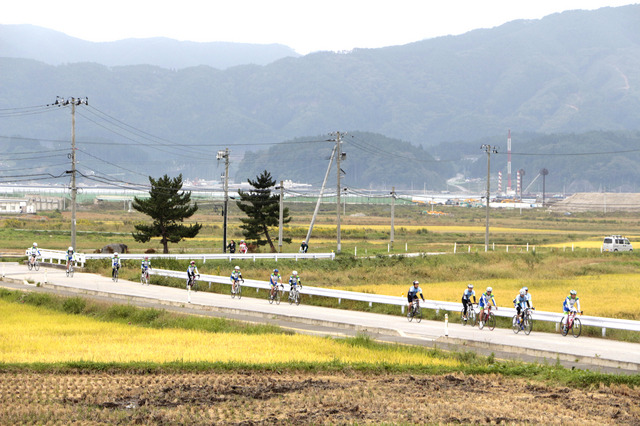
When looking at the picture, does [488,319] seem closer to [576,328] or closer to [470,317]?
[470,317]

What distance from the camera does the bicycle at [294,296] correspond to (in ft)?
119

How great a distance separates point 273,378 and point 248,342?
5.80 metres

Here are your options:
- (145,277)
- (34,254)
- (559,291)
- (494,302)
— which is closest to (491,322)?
(494,302)

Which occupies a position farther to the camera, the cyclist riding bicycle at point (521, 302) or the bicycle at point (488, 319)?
the bicycle at point (488, 319)

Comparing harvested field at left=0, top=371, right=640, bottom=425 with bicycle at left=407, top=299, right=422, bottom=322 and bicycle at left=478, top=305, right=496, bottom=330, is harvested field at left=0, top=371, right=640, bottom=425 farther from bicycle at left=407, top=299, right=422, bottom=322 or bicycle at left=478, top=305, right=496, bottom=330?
bicycle at left=407, top=299, right=422, bottom=322

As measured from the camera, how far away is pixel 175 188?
67125 millimetres

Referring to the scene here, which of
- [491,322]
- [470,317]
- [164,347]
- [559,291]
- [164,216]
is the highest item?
[164,216]

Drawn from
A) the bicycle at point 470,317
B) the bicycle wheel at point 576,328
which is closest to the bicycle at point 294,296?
the bicycle at point 470,317

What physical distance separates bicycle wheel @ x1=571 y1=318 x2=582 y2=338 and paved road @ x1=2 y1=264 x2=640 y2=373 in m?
0.34

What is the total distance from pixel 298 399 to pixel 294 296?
19920 mm

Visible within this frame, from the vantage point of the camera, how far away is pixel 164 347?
23344 millimetres

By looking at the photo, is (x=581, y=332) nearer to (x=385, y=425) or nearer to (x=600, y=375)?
(x=600, y=375)

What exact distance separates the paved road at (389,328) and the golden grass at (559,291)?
3449 millimetres

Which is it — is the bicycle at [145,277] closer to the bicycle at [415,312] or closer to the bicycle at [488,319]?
the bicycle at [415,312]
